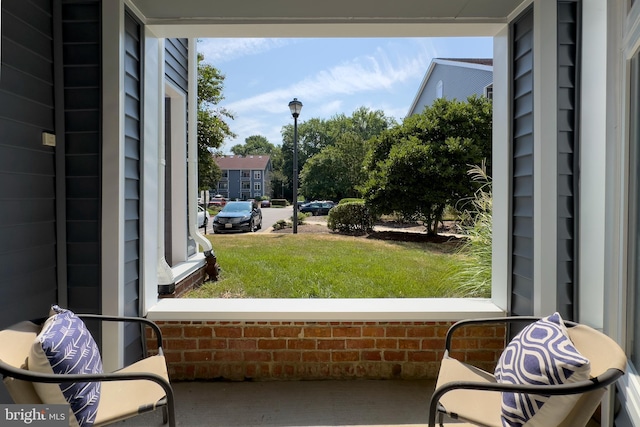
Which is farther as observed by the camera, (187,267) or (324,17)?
(187,267)

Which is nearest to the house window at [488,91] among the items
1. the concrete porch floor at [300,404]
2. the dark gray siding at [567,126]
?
the dark gray siding at [567,126]

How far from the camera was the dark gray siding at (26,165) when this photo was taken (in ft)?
5.20

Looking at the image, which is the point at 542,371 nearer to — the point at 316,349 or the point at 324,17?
the point at 316,349

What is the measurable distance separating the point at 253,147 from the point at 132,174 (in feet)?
104

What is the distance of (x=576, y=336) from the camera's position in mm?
1422

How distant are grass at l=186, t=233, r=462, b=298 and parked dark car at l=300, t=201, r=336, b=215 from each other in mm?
6805

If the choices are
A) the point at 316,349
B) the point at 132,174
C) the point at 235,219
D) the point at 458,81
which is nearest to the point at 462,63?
the point at 458,81

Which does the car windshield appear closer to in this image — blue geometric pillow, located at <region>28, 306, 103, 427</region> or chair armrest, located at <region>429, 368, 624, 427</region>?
blue geometric pillow, located at <region>28, 306, 103, 427</region>

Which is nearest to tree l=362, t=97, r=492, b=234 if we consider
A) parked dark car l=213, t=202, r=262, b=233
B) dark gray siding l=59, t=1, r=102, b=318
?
parked dark car l=213, t=202, r=262, b=233

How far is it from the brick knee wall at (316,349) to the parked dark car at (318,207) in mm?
11874

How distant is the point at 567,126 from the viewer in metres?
1.93

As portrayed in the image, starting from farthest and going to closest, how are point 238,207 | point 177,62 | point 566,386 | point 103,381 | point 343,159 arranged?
point 343,159 → point 238,207 → point 177,62 → point 103,381 → point 566,386

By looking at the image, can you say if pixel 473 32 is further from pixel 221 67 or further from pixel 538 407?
pixel 221 67

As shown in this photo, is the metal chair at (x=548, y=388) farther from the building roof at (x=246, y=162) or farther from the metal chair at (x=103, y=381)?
the building roof at (x=246, y=162)
